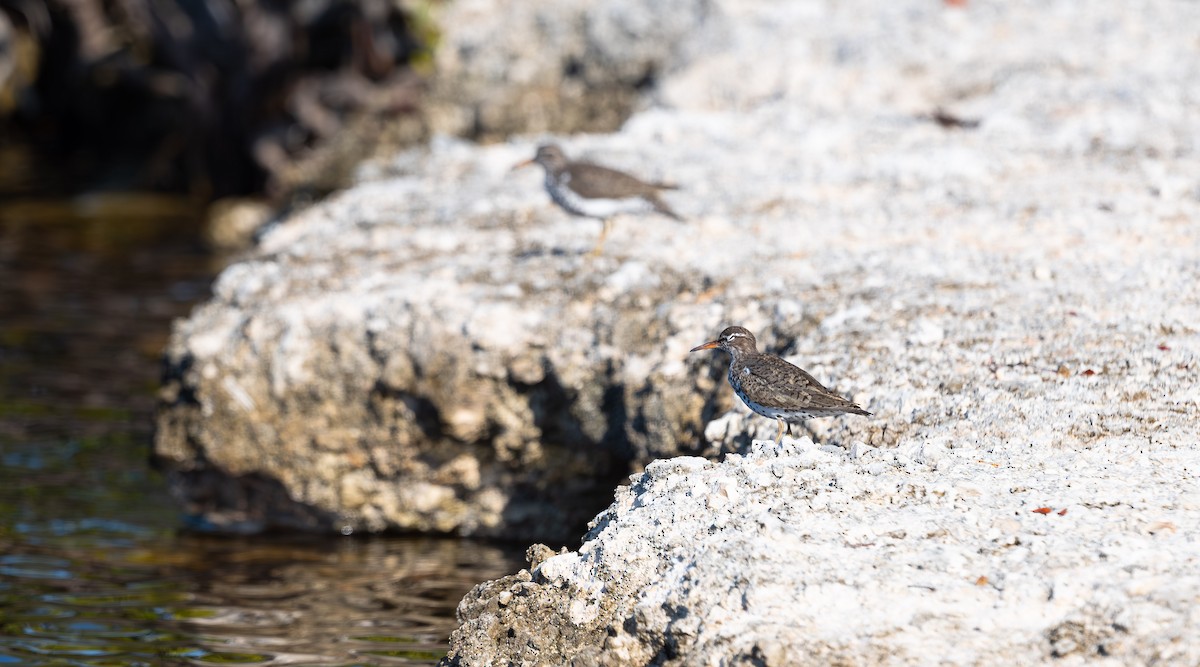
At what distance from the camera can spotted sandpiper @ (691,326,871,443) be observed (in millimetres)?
5440

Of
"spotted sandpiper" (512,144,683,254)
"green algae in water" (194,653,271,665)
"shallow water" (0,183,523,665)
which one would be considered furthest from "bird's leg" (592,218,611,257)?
"green algae in water" (194,653,271,665)

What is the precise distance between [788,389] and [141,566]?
4.15 meters

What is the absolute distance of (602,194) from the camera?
7930 mm

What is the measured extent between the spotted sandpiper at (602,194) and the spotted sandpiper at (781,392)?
2.21 m

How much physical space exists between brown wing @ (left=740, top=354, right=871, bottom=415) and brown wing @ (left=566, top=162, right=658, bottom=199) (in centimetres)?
244

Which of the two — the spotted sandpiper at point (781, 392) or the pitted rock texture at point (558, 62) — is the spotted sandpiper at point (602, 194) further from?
the pitted rock texture at point (558, 62)

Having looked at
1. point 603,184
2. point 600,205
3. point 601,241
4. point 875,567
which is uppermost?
point 603,184

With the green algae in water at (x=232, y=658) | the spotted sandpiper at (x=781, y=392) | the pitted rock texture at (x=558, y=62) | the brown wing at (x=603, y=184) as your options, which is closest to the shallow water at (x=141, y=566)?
the green algae in water at (x=232, y=658)

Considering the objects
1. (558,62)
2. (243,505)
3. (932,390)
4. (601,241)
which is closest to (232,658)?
(243,505)

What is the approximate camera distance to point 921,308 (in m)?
6.63

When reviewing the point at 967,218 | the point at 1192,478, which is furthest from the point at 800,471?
the point at 967,218

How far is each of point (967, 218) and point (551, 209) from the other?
271 centimetres

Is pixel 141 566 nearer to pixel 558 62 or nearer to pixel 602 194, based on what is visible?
pixel 602 194

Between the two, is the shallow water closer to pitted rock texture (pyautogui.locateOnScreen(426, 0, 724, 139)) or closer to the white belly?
the white belly
